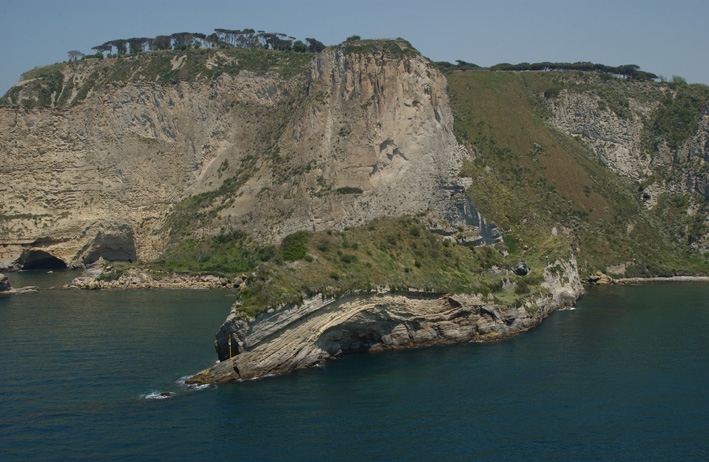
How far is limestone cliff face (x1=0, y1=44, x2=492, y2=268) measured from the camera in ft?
338

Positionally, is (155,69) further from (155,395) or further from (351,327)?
(155,395)

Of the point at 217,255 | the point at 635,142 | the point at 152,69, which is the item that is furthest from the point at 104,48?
the point at 635,142

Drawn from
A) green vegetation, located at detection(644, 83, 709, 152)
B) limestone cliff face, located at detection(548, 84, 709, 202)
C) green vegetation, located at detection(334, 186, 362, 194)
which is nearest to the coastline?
limestone cliff face, located at detection(548, 84, 709, 202)

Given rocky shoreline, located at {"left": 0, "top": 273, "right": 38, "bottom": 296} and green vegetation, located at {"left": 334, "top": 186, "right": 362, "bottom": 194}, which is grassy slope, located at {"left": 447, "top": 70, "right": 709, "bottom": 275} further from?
rocky shoreline, located at {"left": 0, "top": 273, "right": 38, "bottom": 296}

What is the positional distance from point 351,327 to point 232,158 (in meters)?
76.7

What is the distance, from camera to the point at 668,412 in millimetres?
37062

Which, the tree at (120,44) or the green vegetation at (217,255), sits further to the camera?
the tree at (120,44)

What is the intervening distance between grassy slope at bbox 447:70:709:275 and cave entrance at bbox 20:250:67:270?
76200 millimetres

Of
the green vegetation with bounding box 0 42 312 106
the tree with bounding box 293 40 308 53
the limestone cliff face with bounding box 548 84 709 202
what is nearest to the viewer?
the limestone cliff face with bounding box 548 84 709 202

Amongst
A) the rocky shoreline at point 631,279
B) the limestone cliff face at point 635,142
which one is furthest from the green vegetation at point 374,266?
the limestone cliff face at point 635,142

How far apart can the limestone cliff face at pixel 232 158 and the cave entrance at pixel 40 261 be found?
0.60 meters

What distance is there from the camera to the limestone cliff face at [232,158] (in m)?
103

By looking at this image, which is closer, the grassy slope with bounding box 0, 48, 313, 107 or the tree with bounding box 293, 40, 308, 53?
the grassy slope with bounding box 0, 48, 313, 107

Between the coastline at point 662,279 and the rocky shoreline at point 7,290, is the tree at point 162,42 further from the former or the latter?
the coastline at point 662,279
